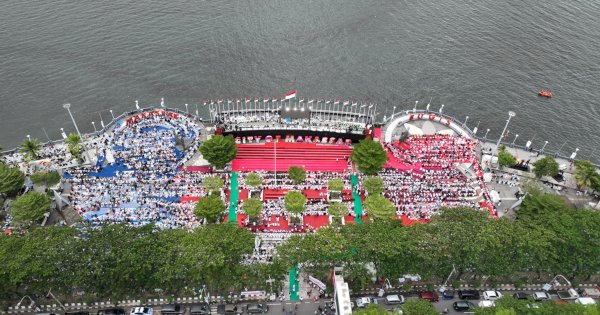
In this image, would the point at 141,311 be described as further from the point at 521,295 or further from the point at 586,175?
the point at 586,175

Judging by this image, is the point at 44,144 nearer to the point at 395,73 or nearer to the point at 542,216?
the point at 395,73

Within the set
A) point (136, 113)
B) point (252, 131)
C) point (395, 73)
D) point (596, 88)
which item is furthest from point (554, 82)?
point (136, 113)

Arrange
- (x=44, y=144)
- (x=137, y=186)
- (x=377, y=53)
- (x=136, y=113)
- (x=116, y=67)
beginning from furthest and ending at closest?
(x=377, y=53)
(x=116, y=67)
(x=136, y=113)
(x=44, y=144)
(x=137, y=186)

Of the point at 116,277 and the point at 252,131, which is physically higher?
the point at 252,131

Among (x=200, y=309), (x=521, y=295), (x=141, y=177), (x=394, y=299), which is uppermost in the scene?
(x=141, y=177)

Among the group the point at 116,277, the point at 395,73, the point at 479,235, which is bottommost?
the point at 116,277

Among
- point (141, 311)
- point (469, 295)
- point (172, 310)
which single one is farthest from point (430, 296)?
point (141, 311)

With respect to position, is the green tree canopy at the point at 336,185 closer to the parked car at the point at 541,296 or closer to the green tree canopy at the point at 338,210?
the green tree canopy at the point at 338,210
